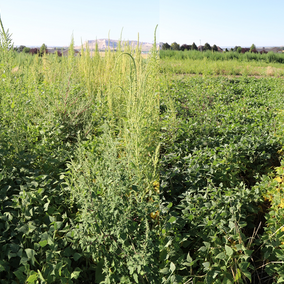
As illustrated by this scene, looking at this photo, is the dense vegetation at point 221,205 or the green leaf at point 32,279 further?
the dense vegetation at point 221,205

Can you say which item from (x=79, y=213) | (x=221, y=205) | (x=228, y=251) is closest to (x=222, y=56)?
(x=221, y=205)

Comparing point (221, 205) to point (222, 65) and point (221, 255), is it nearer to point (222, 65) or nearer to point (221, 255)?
point (221, 255)

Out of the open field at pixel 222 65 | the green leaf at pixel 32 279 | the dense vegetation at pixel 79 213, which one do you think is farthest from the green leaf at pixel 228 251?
the open field at pixel 222 65

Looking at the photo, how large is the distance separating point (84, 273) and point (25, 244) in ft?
1.22

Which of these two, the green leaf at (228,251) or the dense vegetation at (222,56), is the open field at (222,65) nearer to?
the dense vegetation at (222,56)

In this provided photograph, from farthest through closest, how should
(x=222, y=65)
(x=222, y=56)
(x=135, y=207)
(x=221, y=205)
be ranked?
(x=222, y=56) < (x=222, y=65) < (x=221, y=205) < (x=135, y=207)

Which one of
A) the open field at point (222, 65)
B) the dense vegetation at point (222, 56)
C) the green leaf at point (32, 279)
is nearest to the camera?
the green leaf at point (32, 279)

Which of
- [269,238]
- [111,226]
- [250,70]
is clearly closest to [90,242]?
[111,226]

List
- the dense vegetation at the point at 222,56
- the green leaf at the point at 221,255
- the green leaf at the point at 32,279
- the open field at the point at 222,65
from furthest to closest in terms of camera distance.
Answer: the dense vegetation at the point at 222,56
the open field at the point at 222,65
the green leaf at the point at 221,255
the green leaf at the point at 32,279

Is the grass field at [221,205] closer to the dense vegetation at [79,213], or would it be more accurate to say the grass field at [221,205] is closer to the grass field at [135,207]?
the grass field at [135,207]

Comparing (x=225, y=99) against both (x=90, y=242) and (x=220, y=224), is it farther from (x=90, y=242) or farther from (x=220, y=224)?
(x=90, y=242)

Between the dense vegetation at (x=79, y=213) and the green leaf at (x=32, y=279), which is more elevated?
the dense vegetation at (x=79, y=213)

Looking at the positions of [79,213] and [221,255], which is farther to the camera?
[79,213]

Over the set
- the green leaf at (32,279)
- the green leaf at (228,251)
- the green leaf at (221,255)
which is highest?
the green leaf at (228,251)
